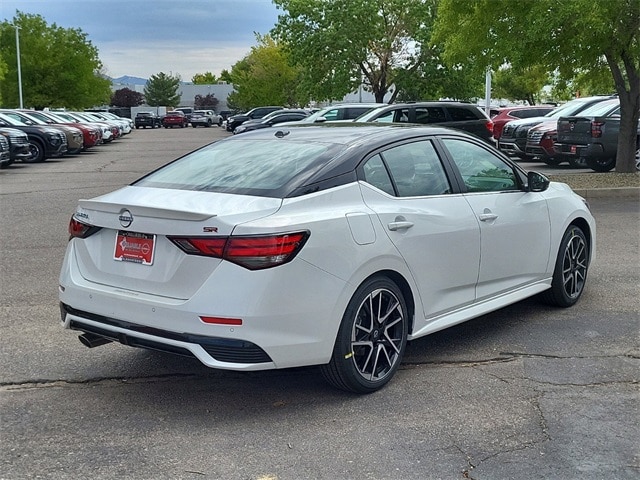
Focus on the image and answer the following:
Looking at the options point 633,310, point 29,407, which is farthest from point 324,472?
point 633,310

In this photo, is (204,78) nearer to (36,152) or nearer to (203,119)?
(203,119)

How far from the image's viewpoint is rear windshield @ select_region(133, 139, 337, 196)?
14.9 ft

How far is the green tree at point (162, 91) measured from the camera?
125 m

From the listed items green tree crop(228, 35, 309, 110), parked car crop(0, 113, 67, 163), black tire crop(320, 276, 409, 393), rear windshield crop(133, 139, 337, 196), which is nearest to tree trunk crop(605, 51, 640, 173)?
rear windshield crop(133, 139, 337, 196)

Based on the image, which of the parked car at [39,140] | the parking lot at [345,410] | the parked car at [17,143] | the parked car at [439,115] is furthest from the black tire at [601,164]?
the parked car at [39,140]

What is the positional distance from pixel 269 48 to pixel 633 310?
63.3 metres

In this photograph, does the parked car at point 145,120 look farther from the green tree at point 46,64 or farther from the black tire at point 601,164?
the black tire at point 601,164

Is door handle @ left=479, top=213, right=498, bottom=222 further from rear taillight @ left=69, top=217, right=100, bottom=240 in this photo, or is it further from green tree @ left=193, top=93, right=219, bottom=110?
green tree @ left=193, top=93, right=219, bottom=110

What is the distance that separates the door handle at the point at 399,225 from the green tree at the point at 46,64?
5925 cm

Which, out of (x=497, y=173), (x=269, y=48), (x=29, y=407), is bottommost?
(x=29, y=407)

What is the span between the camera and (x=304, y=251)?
404cm

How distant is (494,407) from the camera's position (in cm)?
436

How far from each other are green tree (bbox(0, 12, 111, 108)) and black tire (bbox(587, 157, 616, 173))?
1989 inches

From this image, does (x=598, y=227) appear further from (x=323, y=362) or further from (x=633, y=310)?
(x=323, y=362)
